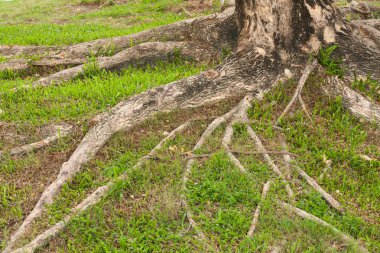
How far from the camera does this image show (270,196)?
4.25m

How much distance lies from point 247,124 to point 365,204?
167 cm

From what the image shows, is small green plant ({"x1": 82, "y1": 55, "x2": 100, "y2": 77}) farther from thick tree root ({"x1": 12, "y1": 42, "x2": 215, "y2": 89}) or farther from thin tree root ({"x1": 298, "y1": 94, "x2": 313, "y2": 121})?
thin tree root ({"x1": 298, "y1": 94, "x2": 313, "y2": 121})

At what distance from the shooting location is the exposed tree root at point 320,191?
4.17 metres

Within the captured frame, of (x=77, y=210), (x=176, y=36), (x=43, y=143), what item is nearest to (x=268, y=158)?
(x=77, y=210)

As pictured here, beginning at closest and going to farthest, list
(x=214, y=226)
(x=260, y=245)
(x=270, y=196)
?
1. (x=260, y=245)
2. (x=214, y=226)
3. (x=270, y=196)

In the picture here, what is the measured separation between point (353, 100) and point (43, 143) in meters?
4.03

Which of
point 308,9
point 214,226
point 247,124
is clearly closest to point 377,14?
point 308,9

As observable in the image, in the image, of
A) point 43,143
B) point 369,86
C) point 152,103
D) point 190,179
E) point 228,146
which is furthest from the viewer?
point 369,86

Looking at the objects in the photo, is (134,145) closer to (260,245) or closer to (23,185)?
(23,185)

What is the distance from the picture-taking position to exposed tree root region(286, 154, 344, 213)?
417 centimetres

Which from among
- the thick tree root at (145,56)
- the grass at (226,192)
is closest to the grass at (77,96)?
the thick tree root at (145,56)

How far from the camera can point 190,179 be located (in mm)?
4531

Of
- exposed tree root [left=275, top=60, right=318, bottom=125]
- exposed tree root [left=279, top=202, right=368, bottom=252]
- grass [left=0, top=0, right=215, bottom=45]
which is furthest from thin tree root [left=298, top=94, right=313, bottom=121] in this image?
grass [left=0, top=0, right=215, bottom=45]

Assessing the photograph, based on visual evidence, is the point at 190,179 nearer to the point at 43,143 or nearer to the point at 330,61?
the point at 43,143
